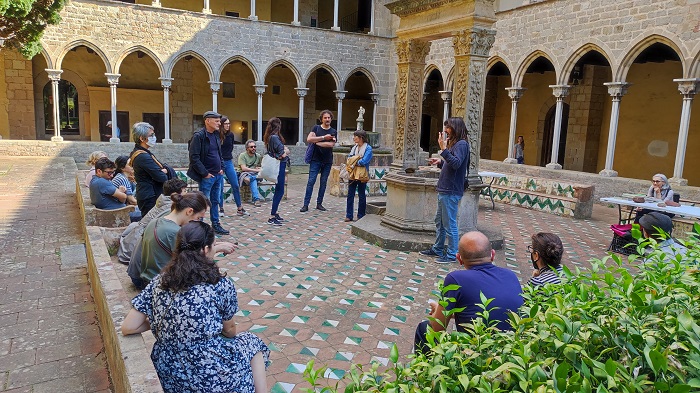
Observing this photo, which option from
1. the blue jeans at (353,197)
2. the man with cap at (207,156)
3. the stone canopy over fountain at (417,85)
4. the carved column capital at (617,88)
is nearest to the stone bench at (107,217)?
the man with cap at (207,156)

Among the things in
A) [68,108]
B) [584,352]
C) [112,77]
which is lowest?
[584,352]

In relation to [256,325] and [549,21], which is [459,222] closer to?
[256,325]

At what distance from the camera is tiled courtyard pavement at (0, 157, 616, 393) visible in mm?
3463

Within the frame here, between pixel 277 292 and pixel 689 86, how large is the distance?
1133 cm

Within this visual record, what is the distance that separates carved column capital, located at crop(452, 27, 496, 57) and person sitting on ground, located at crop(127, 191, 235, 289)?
4344mm

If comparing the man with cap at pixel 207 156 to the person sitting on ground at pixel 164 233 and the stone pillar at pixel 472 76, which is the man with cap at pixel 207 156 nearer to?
the person sitting on ground at pixel 164 233

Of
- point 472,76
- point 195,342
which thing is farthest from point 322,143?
point 195,342

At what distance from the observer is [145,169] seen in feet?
16.9

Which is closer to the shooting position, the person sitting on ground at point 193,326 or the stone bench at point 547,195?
the person sitting on ground at point 193,326

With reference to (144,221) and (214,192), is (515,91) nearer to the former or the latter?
(214,192)

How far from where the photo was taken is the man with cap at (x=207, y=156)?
6293mm

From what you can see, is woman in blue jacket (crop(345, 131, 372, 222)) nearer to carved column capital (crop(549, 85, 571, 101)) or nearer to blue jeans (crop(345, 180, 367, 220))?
blue jeans (crop(345, 180, 367, 220))

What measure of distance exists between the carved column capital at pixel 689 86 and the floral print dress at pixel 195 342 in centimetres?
1259

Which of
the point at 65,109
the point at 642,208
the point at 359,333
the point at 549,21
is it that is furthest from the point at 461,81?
the point at 65,109
